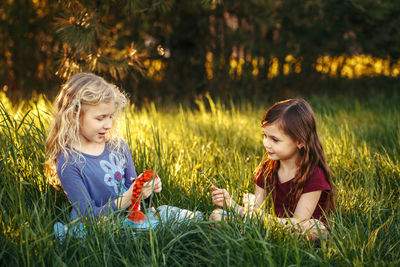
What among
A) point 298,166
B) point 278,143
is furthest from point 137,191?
point 298,166

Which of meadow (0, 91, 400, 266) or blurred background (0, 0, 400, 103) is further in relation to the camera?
blurred background (0, 0, 400, 103)

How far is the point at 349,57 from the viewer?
700cm

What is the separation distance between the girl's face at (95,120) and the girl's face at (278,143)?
84 centimetres

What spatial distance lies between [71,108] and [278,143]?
1.09 metres

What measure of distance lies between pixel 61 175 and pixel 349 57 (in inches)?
233

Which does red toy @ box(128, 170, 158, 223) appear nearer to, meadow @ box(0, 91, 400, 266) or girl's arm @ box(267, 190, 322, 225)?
meadow @ box(0, 91, 400, 266)

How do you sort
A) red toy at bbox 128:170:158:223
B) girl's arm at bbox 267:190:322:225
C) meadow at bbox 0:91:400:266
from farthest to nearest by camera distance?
girl's arm at bbox 267:190:322:225 → red toy at bbox 128:170:158:223 → meadow at bbox 0:91:400:266

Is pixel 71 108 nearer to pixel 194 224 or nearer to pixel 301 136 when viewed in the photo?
pixel 194 224

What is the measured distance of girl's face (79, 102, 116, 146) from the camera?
7.28 ft

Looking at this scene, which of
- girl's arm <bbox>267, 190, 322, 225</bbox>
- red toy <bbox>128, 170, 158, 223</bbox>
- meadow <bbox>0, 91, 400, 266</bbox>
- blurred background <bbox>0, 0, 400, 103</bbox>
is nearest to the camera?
meadow <bbox>0, 91, 400, 266</bbox>

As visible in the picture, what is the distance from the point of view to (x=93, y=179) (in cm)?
224

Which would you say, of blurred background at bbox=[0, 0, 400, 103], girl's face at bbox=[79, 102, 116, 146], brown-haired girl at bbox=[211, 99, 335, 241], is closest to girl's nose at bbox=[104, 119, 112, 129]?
girl's face at bbox=[79, 102, 116, 146]

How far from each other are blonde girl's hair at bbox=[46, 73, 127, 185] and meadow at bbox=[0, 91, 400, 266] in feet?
0.69

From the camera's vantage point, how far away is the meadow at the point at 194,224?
73.0 inches
